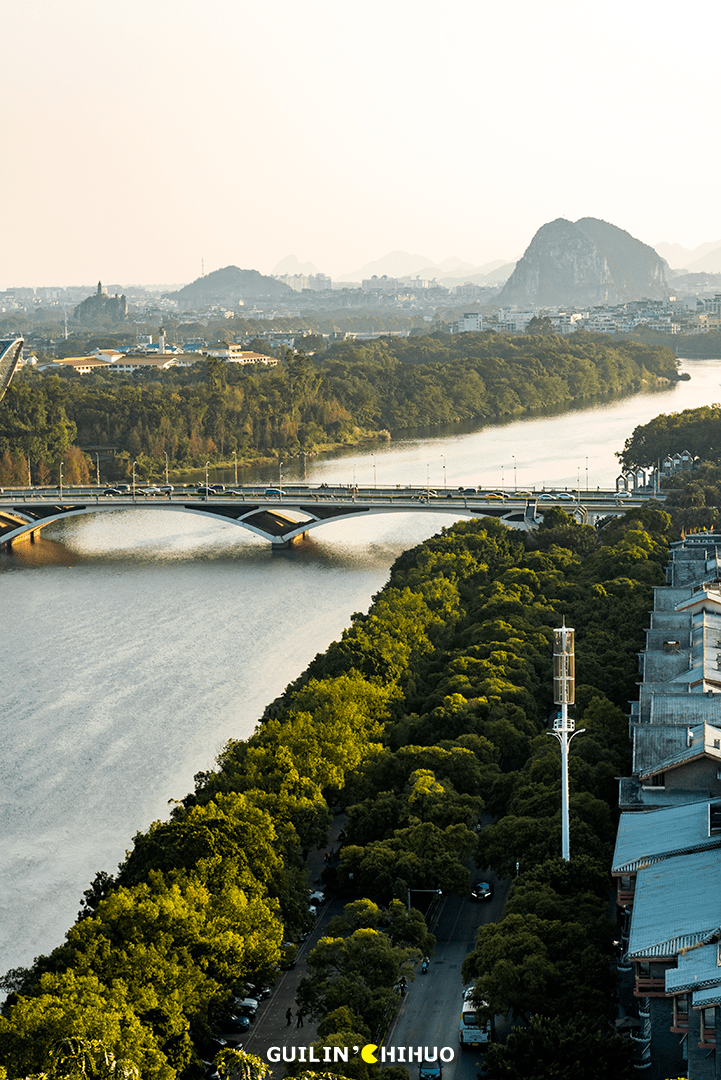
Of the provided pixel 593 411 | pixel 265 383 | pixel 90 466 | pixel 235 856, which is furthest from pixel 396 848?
pixel 593 411

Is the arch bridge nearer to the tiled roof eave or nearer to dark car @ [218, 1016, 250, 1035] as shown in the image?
dark car @ [218, 1016, 250, 1035]

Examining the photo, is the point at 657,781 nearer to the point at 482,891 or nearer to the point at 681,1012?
the point at 482,891

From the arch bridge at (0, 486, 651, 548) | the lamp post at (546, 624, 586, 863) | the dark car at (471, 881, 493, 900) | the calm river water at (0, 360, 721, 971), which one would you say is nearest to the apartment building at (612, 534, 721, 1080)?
the lamp post at (546, 624, 586, 863)

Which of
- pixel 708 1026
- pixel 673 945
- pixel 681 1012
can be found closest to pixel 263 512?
pixel 673 945

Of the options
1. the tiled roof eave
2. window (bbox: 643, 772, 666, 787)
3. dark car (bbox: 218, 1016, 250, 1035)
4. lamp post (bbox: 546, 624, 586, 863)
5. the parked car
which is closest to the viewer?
the tiled roof eave

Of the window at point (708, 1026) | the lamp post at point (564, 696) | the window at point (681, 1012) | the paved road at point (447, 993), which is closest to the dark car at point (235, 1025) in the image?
the paved road at point (447, 993)

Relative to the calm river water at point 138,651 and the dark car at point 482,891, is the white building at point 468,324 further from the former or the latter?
the dark car at point 482,891
